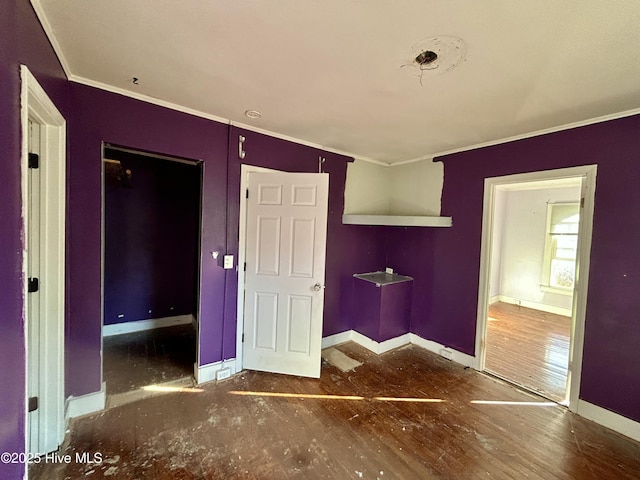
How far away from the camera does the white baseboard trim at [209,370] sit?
253 centimetres

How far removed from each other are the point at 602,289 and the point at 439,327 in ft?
5.11

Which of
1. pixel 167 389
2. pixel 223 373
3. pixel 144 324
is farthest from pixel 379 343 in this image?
pixel 144 324

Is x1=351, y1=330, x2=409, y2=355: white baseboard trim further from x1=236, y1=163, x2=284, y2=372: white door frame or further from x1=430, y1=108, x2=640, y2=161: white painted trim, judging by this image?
x1=430, y1=108, x2=640, y2=161: white painted trim

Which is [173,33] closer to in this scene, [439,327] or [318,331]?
[318,331]

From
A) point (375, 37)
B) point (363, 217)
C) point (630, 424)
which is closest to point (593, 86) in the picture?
point (375, 37)

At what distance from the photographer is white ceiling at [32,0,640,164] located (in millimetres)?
1208

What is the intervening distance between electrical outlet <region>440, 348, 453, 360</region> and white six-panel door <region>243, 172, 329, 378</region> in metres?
1.59

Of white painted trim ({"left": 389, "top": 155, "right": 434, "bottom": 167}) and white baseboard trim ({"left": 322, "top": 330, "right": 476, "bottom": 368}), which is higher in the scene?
white painted trim ({"left": 389, "top": 155, "right": 434, "bottom": 167})

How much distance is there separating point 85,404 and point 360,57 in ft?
10.1

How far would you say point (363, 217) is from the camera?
11.0 feet

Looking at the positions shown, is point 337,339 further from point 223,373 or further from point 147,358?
point 147,358

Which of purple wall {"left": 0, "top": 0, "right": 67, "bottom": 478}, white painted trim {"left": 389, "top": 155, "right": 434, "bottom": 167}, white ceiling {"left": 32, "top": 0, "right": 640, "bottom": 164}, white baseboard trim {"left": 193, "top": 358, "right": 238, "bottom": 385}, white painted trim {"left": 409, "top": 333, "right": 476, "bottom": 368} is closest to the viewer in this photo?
purple wall {"left": 0, "top": 0, "right": 67, "bottom": 478}

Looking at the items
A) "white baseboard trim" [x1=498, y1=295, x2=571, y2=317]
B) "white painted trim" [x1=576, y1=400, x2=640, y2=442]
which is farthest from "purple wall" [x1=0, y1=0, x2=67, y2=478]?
"white baseboard trim" [x1=498, y1=295, x2=571, y2=317]

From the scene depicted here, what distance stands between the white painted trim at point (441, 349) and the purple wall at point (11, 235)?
348 centimetres
